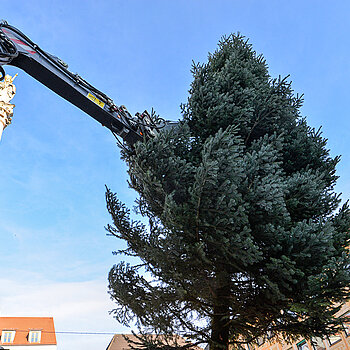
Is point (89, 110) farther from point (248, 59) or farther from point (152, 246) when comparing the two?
point (248, 59)

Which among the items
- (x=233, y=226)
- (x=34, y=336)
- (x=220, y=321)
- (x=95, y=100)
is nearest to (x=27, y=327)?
(x=34, y=336)

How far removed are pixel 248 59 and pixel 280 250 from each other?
580 cm

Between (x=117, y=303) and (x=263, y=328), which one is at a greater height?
(x=117, y=303)

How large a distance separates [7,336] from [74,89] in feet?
104

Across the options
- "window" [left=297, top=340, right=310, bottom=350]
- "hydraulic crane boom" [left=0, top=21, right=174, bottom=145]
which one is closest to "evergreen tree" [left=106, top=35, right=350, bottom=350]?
"hydraulic crane boom" [left=0, top=21, right=174, bottom=145]

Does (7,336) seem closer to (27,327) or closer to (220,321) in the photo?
(27,327)

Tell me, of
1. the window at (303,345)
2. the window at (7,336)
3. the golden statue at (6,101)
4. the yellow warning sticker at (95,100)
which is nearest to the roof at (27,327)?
the window at (7,336)

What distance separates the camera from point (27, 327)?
30.0 meters

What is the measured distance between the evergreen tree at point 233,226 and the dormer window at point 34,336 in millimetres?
28830

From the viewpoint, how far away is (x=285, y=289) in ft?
17.7

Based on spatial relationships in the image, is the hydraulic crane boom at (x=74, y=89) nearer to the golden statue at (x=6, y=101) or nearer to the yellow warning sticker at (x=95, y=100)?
the yellow warning sticker at (x=95, y=100)

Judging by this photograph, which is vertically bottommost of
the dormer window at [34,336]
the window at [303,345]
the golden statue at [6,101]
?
the window at [303,345]

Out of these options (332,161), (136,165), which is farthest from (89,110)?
(332,161)

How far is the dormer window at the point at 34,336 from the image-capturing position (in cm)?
2898
